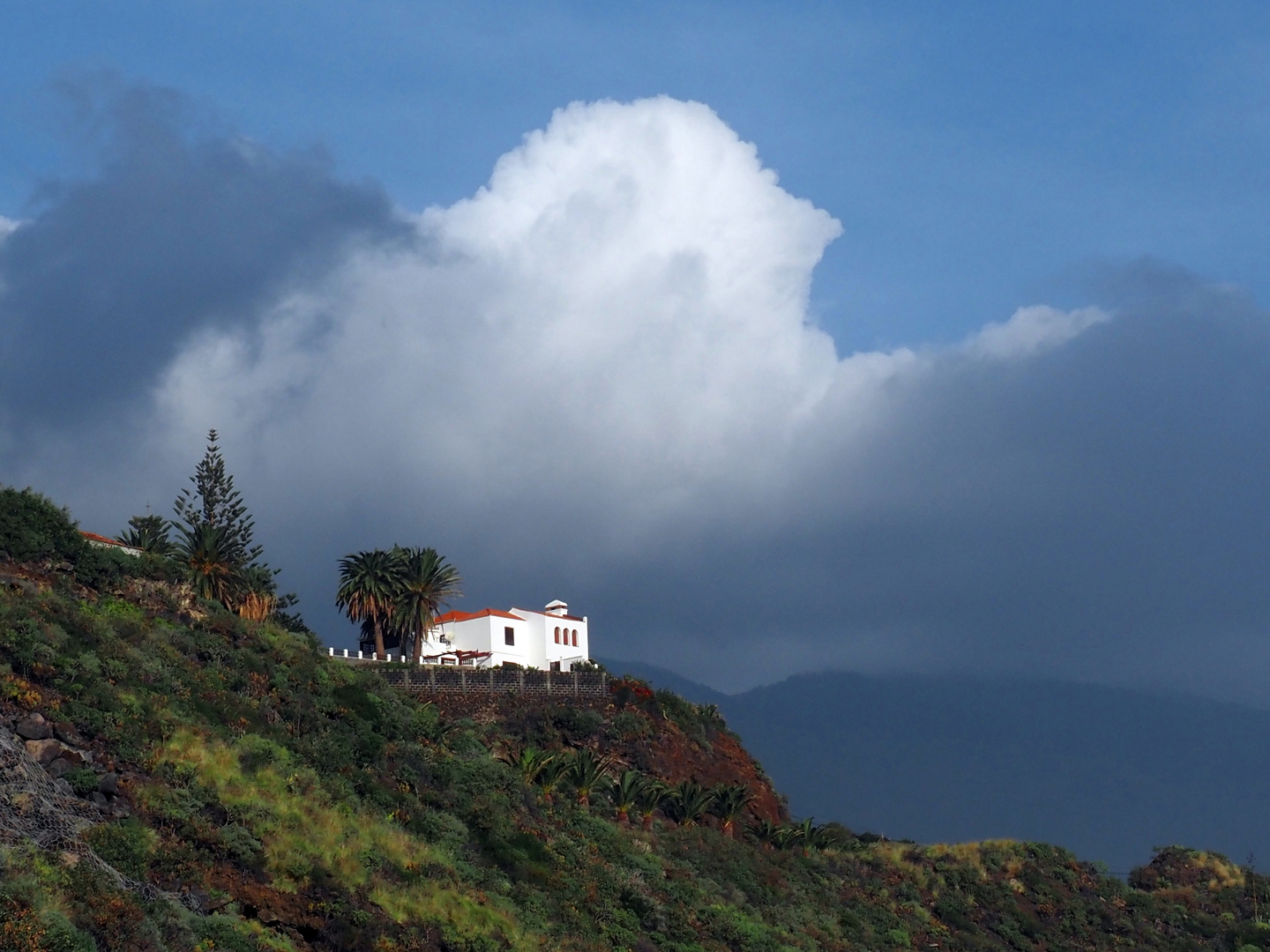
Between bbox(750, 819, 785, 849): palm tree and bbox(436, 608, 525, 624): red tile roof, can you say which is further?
bbox(436, 608, 525, 624): red tile roof

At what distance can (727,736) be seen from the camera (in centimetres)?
6191

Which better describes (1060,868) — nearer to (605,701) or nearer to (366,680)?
(605,701)

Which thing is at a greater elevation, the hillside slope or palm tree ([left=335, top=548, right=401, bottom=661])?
palm tree ([left=335, top=548, right=401, bottom=661])

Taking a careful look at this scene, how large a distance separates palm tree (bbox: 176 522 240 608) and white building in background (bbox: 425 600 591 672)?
1065 inches

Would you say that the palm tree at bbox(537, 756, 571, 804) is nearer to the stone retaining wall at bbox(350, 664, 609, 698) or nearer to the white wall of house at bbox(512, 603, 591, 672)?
the stone retaining wall at bbox(350, 664, 609, 698)

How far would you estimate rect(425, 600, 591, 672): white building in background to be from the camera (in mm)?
81500

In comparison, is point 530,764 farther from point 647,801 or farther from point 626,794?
point 647,801

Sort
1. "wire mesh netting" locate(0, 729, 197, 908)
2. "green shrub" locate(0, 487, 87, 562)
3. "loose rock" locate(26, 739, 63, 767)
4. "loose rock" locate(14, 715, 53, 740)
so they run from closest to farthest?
"wire mesh netting" locate(0, 729, 197, 908) → "loose rock" locate(26, 739, 63, 767) → "loose rock" locate(14, 715, 53, 740) → "green shrub" locate(0, 487, 87, 562)

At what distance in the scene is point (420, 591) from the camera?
69.7 m

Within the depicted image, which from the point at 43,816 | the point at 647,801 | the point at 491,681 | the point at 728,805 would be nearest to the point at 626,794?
the point at 647,801

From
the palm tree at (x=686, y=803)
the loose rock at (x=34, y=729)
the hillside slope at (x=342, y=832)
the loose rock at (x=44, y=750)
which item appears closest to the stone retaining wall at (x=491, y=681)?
the hillside slope at (x=342, y=832)

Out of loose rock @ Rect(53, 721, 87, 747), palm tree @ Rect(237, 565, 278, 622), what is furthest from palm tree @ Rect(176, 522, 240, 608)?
loose rock @ Rect(53, 721, 87, 747)

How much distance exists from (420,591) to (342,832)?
139 feet

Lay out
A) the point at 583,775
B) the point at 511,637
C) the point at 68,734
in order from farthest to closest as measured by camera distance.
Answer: the point at 511,637
the point at 583,775
the point at 68,734
